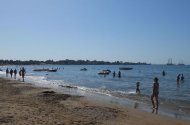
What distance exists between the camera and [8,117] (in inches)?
482

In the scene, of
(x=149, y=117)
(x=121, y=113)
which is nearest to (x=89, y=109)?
(x=121, y=113)

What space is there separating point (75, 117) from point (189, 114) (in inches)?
288

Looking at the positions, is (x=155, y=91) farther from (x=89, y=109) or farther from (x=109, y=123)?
(x=109, y=123)

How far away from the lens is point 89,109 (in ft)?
55.9

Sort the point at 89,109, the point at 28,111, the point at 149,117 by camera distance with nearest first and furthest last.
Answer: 1. the point at 28,111
2. the point at 149,117
3. the point at 89,109

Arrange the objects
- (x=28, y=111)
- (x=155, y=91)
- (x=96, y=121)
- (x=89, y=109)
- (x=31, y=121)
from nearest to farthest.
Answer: (x=31, y=121) → (x=96, y=121) → (x=28, y=111) → (x=89, y=109) → (x=155, y=91)

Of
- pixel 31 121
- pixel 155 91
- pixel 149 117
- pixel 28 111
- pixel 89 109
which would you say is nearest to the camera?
pixel 31 121

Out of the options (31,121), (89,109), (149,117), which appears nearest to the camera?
(31,121)

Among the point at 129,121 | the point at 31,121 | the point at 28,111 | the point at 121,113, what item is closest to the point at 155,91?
the point at 121,113

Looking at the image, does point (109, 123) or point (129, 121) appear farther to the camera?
point (129, 121)

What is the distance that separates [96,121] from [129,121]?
1.85 meters

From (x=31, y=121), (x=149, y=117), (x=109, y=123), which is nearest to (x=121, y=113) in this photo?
(x=149, y=117)

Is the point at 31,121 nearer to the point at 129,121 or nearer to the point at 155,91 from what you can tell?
the point at 129,121

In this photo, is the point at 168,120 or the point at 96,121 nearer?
the point at 96,121
